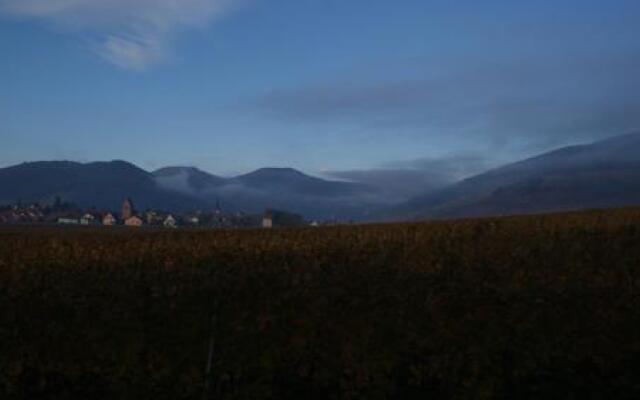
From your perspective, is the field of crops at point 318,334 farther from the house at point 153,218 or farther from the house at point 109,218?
the house at point 153,218

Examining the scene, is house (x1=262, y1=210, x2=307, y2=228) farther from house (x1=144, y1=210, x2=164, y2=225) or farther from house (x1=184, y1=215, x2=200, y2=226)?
house (x1=144, y1=210, x2=164, y2=225)

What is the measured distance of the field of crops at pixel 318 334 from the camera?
11.0m

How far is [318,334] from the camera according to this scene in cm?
1155

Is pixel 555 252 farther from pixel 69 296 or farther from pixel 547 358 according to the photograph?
pixel 69 296

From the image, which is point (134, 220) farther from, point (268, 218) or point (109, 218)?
point (268, 218)

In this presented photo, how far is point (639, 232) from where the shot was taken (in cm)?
2441

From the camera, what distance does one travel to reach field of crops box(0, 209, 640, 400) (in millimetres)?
10992

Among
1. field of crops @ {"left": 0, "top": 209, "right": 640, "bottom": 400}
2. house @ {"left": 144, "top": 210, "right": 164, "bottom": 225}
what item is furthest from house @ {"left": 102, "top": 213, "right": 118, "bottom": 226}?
field of crops @ {"left": 0, "top": 209, "right": 640, "bottom": 400}

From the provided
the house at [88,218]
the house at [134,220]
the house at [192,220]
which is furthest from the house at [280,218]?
the house at [88,218]

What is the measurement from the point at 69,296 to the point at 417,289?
19.3 ft

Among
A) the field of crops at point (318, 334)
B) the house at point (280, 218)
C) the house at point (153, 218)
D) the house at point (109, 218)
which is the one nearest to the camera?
the field of crops at point (318, 334)

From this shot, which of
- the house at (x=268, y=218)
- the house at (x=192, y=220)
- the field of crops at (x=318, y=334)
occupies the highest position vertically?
the house at (x=192, y=220)

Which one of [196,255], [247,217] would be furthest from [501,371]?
Result: [247,217]

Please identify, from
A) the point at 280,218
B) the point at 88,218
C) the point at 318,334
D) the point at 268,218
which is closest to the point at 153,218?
the point at 88,218
